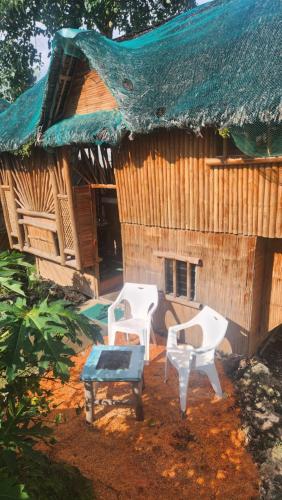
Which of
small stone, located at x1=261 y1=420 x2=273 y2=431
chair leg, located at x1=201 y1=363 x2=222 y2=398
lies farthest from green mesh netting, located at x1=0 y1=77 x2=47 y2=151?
small stone, located at x1=261 y1=420 x2=273 y2=431

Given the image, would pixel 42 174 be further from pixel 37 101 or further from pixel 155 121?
pixel 155 121

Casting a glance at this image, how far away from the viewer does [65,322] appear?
10.7 feet

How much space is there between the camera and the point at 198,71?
595 cm

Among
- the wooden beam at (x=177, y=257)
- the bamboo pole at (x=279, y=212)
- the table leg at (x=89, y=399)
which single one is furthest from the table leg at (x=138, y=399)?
the bamboo pole at (x=279, y=212)

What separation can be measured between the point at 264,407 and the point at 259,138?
4440 mm

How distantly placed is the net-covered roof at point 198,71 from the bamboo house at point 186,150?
2 cm

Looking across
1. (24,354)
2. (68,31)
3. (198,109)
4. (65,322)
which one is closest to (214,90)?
(198,109)

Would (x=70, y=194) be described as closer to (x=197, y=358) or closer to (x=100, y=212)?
(x=100, y=212)

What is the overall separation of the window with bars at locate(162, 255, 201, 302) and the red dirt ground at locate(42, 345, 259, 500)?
1.99m

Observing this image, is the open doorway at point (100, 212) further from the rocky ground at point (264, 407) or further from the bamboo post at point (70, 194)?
the rocky ground at point (264, 407)

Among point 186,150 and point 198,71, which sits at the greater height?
point 198,71

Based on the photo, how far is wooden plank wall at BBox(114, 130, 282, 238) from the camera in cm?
558

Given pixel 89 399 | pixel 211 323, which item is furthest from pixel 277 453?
pixel 89 399

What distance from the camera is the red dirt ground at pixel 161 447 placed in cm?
418
